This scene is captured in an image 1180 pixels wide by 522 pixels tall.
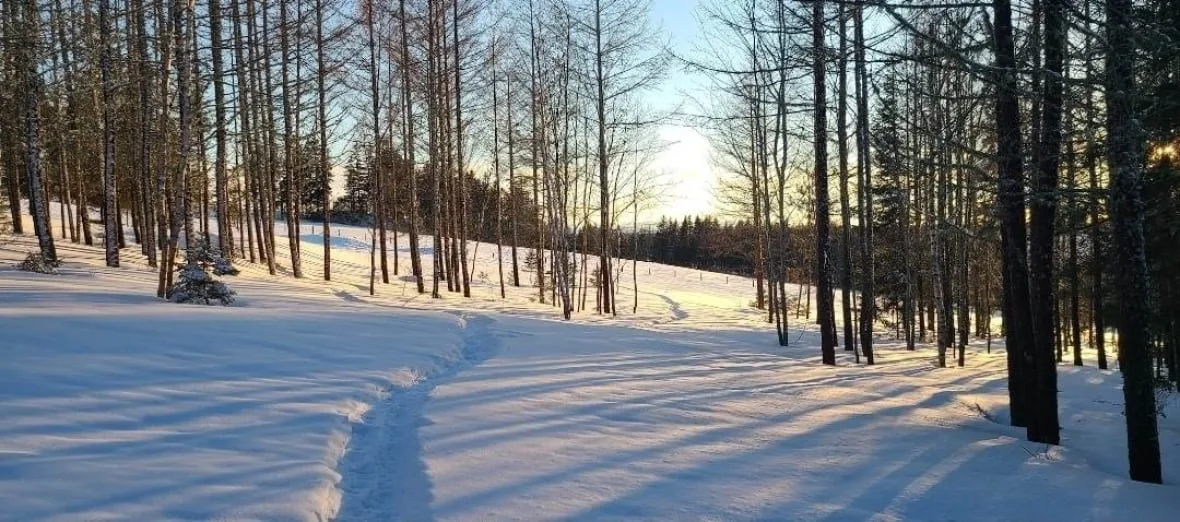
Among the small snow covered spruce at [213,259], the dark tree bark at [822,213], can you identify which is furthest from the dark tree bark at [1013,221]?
the small snow covered spruce at [213,259]

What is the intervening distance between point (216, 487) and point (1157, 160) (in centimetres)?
1349

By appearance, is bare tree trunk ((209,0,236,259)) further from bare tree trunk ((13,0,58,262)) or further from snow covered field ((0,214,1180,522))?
snow covered field ((0,214,1180,522))

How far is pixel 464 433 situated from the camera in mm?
5160

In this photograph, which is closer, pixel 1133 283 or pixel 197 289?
pixel 1133 283

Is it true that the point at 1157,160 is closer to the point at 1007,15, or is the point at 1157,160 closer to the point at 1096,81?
the point at 1007,15

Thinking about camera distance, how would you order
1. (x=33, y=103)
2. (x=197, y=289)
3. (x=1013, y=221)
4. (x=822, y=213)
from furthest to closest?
1. (x=33, y=103)
2. (x=822, y=213)
3. (x=197, y=289)
4. (x=1013, y=221)

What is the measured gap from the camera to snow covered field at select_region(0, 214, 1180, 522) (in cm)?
380

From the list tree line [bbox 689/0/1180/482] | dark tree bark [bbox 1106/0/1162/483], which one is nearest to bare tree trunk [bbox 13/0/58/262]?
tree line [bbox 689/0/1180/482]

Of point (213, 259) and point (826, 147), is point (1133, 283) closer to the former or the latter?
point (826, 147)

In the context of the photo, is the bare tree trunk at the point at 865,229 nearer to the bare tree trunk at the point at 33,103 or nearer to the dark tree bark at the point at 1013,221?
the dark tree bark at the point at 1013,221

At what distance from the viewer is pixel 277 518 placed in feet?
11.1

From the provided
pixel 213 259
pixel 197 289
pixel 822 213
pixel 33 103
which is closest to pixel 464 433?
pixel 197 289

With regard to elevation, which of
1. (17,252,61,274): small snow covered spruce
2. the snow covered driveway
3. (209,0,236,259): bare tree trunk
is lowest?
the snow covered driveway

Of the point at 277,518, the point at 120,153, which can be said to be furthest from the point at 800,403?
the point at 120,153
